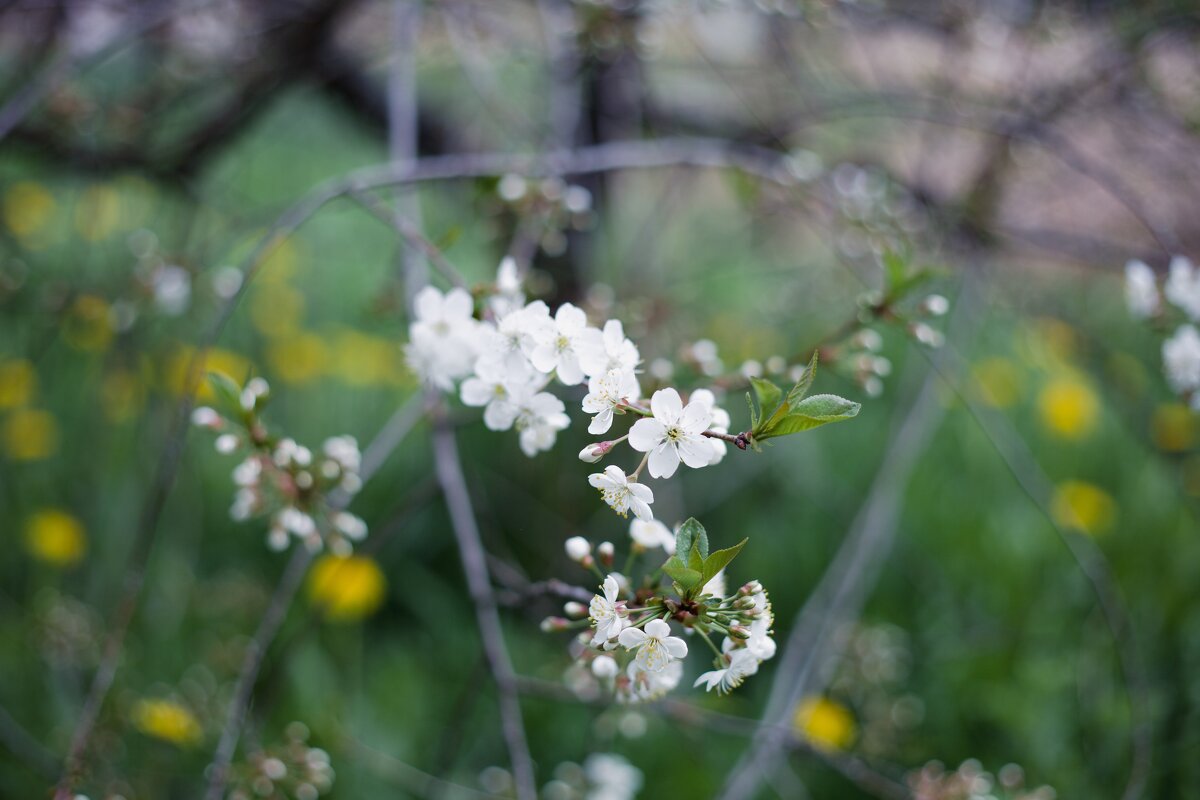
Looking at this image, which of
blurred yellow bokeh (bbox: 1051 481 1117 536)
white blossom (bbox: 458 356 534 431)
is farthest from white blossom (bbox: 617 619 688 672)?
blurred yellow bokeh (bbox: 1051 481 1117 536)

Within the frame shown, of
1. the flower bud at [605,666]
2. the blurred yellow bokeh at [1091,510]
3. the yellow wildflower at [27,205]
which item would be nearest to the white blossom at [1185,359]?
the flower bud at [605,666]

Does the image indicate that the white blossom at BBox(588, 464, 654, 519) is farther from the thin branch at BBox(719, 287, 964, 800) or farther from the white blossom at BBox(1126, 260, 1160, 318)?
the white blossom at BBox(1126, 260, 1160, 318)

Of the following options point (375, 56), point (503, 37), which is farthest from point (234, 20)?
point (503, 37)

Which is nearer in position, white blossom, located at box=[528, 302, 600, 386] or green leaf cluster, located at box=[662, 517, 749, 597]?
green leaf cluster, located at box=[662, 517, 749, 597]

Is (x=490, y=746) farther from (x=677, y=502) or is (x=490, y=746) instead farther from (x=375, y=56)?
(x=375, y=56)

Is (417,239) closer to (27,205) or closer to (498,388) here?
(498,388)
